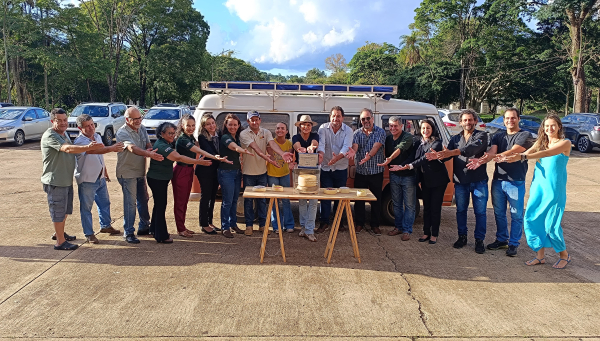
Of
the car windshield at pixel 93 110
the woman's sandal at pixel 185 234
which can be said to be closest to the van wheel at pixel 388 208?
the woman's sandal at pixel 185 234

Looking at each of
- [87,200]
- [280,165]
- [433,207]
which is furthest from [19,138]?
[433,207]

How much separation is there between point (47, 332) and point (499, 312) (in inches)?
156

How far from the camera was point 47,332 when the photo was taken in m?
3.55

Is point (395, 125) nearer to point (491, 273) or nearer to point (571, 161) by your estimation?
point (491, 273)

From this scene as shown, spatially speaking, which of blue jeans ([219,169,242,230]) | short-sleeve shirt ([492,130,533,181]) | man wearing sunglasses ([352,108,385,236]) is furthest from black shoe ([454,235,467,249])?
blue jeans ([219,169,242,230])

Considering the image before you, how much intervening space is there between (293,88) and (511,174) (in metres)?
3.35

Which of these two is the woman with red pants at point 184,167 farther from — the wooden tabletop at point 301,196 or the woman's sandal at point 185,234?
the wooden tabletop at point 301,196

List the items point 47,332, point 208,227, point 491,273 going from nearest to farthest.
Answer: point 47,332 → point 491,273 → point 208,227

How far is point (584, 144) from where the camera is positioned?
17.8 metres

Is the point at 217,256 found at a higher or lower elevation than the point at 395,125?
lower

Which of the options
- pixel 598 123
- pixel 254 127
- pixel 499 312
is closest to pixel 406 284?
pixel 499 312

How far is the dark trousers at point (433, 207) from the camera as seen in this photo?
19.2 ft

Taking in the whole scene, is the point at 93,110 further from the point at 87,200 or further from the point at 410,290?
the point at 410,290

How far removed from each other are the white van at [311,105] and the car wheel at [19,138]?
13.9 meters
